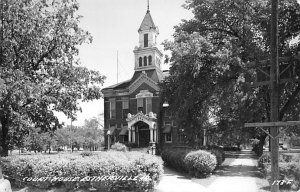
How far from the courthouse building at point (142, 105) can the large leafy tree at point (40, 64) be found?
25.4 metres

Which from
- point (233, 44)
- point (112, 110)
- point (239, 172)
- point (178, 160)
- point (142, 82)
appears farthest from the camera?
point (112, 110)

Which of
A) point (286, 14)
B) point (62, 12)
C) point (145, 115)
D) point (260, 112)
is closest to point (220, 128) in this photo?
point (260, 112)

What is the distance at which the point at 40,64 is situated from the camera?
21.8 m

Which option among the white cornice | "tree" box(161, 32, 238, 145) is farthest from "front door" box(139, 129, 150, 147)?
"tree" box(161, 32, 238, 145)

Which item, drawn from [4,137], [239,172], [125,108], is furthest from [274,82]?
[125,108]

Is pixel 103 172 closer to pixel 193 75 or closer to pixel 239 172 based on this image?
pixel 193 75

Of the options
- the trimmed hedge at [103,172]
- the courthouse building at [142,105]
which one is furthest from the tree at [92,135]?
the trimmed hedge at [103,172]

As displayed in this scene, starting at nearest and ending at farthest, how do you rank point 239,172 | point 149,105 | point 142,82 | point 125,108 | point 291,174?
point 291,174 < point 239,172 < point 149,105 < point 142,82 < point 125,108

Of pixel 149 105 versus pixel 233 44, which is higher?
pixel 233 44

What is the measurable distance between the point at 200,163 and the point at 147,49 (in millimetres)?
32455

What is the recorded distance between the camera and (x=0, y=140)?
72.0 ft

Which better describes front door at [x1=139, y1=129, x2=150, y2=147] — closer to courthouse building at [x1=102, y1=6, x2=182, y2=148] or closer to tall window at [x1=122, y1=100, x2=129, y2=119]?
courthouse building at [x1=102, y1=6, x2=182, y2=148]

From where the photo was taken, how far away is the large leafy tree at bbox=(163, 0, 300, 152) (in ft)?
65.7

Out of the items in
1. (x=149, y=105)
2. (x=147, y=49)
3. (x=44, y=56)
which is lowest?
(x=149, y=105)
